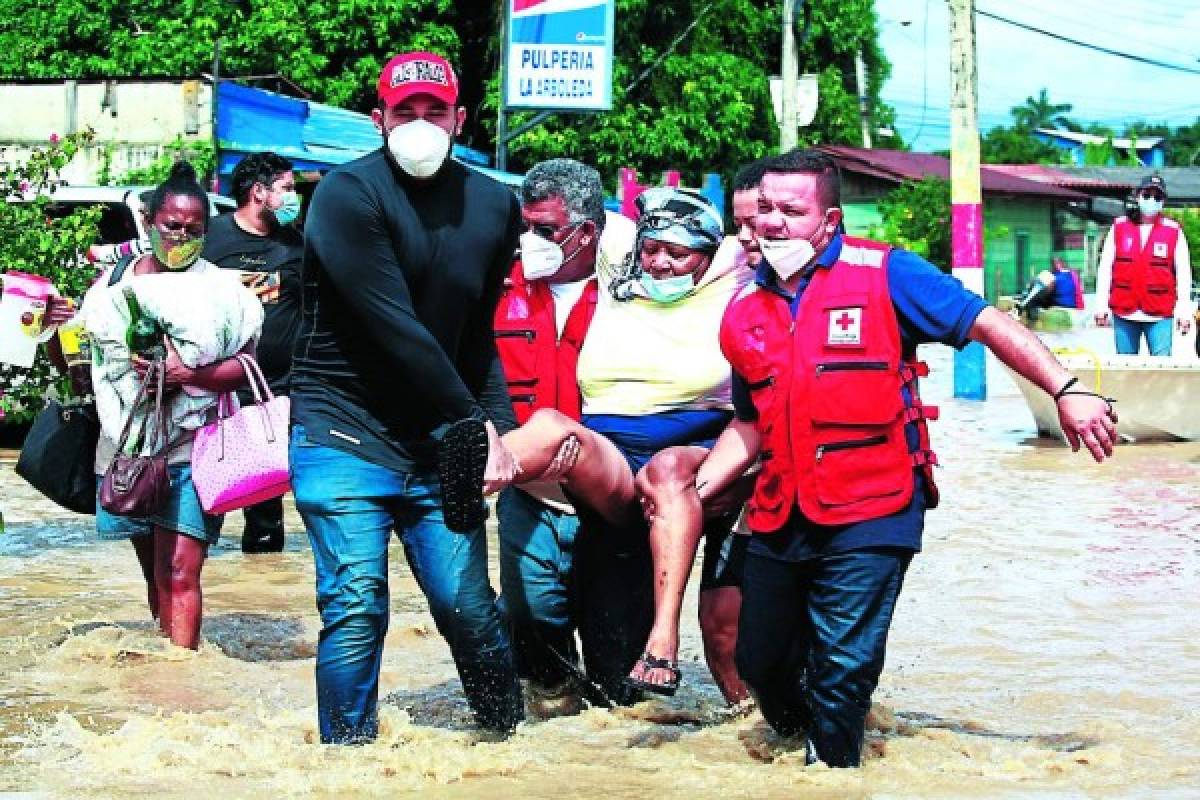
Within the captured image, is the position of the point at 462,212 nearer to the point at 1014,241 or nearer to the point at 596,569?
the point at 596,569

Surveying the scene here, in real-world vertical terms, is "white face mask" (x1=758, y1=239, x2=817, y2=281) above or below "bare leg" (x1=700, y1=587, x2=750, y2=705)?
above

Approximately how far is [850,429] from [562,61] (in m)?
17.2

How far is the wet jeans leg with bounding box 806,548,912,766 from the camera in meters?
4.86

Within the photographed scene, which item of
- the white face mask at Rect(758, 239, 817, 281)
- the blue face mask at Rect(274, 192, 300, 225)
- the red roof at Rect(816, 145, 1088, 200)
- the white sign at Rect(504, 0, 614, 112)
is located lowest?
the white face mask at Rect(758, 239, 817, 281)

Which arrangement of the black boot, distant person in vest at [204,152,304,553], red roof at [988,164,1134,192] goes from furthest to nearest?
red roof at [988,164,1134,192]
the black boot
distant person in vest at [204,152,304,553]

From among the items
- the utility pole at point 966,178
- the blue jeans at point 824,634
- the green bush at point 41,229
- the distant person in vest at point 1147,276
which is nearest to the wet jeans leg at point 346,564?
the blue jeans at point 824,634

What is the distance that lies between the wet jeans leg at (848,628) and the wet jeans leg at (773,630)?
72mm

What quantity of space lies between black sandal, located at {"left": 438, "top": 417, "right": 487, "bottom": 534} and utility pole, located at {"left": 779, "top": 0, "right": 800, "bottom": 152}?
75.2ft

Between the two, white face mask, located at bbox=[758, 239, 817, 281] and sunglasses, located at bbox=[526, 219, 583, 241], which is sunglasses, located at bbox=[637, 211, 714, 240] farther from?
white face mask, located at bbox=[758, 239, 817, 281]

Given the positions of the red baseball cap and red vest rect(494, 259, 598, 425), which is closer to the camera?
the red baseball cap

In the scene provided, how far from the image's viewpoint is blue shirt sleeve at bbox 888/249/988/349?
481cm

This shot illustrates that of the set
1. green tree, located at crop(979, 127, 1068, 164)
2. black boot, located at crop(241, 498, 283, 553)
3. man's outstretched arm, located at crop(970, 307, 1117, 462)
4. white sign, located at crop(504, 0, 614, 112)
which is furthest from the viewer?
green tree, located at crop(979, 127, 1068, 164)

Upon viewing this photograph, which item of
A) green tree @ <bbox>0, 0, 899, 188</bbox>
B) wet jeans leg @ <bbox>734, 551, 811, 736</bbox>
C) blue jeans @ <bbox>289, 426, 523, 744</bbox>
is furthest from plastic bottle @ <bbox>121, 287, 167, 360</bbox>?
green tree @ <bbox>0, 0, 899, 188</bbox>

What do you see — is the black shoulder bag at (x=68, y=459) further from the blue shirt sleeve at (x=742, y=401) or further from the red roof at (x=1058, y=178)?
the red roof at (x=1058, y=178)
